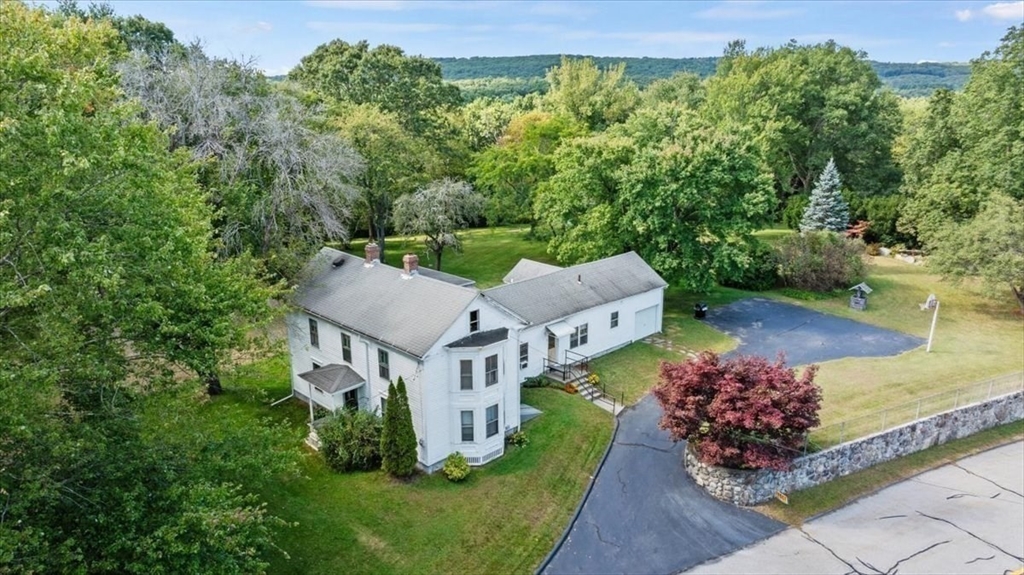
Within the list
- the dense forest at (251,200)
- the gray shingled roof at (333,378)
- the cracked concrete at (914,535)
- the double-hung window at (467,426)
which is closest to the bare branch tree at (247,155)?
the dense forest at (251,200)

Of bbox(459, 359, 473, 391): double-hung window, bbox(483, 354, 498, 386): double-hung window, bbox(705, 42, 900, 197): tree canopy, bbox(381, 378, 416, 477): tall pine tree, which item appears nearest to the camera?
bbox(381, 378, 416, 477): tall pine tree

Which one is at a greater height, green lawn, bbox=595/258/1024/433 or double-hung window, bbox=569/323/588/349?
double-hung window, bbox=569/323/588/349

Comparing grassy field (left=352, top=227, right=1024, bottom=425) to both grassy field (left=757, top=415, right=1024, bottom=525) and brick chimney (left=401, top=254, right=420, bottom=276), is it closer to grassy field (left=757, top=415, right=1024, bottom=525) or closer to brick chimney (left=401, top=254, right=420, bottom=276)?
grassy field (left=757, top=415, right=1024, bottom=525)

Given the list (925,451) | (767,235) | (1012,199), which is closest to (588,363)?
(925,451)

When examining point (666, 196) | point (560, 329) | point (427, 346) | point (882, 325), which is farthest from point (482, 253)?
point (427, 346)

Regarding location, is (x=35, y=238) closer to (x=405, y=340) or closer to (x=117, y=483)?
(x=117, y=483)

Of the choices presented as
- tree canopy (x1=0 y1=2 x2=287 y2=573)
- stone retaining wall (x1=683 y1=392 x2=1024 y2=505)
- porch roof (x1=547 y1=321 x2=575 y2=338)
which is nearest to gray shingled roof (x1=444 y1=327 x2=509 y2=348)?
porch roof (x1=547 y1=321 x2=575 y2=338)
